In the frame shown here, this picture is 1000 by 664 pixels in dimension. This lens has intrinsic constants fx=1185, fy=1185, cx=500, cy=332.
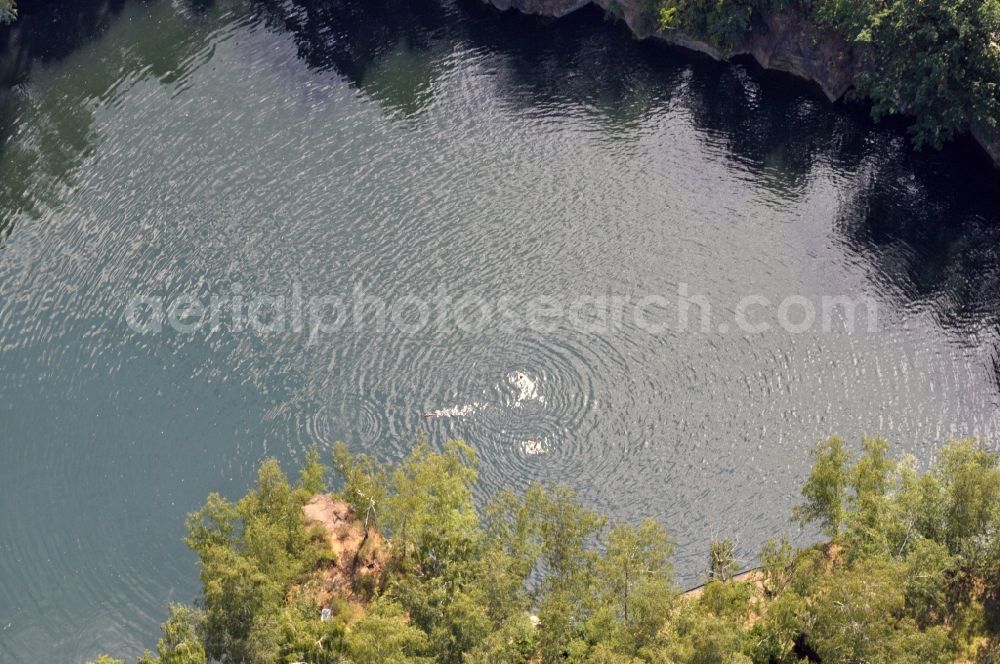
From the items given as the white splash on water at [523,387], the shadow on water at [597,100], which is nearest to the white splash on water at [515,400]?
the white splash on water at [523,387]

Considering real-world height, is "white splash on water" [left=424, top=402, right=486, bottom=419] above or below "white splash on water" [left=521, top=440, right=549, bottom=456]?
above

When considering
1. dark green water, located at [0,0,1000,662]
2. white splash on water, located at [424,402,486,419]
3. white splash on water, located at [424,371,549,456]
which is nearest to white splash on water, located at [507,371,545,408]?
white splash on water, located at [424,371,549,456]

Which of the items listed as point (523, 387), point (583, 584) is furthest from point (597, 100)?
point (583, 584)

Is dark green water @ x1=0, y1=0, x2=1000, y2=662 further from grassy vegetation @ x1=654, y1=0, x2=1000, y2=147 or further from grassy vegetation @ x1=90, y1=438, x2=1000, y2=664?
grassy vegetation @ x1=90, y1=438, x2=1000, y2=664

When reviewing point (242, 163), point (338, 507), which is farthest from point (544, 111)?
point (338, 507)

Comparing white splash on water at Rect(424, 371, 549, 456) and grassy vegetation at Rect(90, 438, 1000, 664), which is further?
white splash on water at Rect(424, 371, 549, 456)

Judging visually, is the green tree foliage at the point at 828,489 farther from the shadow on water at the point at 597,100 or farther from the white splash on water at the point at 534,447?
the shadow on water at the point at 597,100

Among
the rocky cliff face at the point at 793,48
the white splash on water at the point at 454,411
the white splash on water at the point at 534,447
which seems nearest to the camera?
the white splash on water at the point at 534,447

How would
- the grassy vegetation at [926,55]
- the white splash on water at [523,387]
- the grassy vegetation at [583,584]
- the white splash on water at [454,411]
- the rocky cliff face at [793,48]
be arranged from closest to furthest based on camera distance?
the grassy vegetation at [583,584] < the white splash on water at [454,411] < the white splash on water at [523,387] < the grassy vegetation at [926,55] < the rocky cliff face at [793,48]
